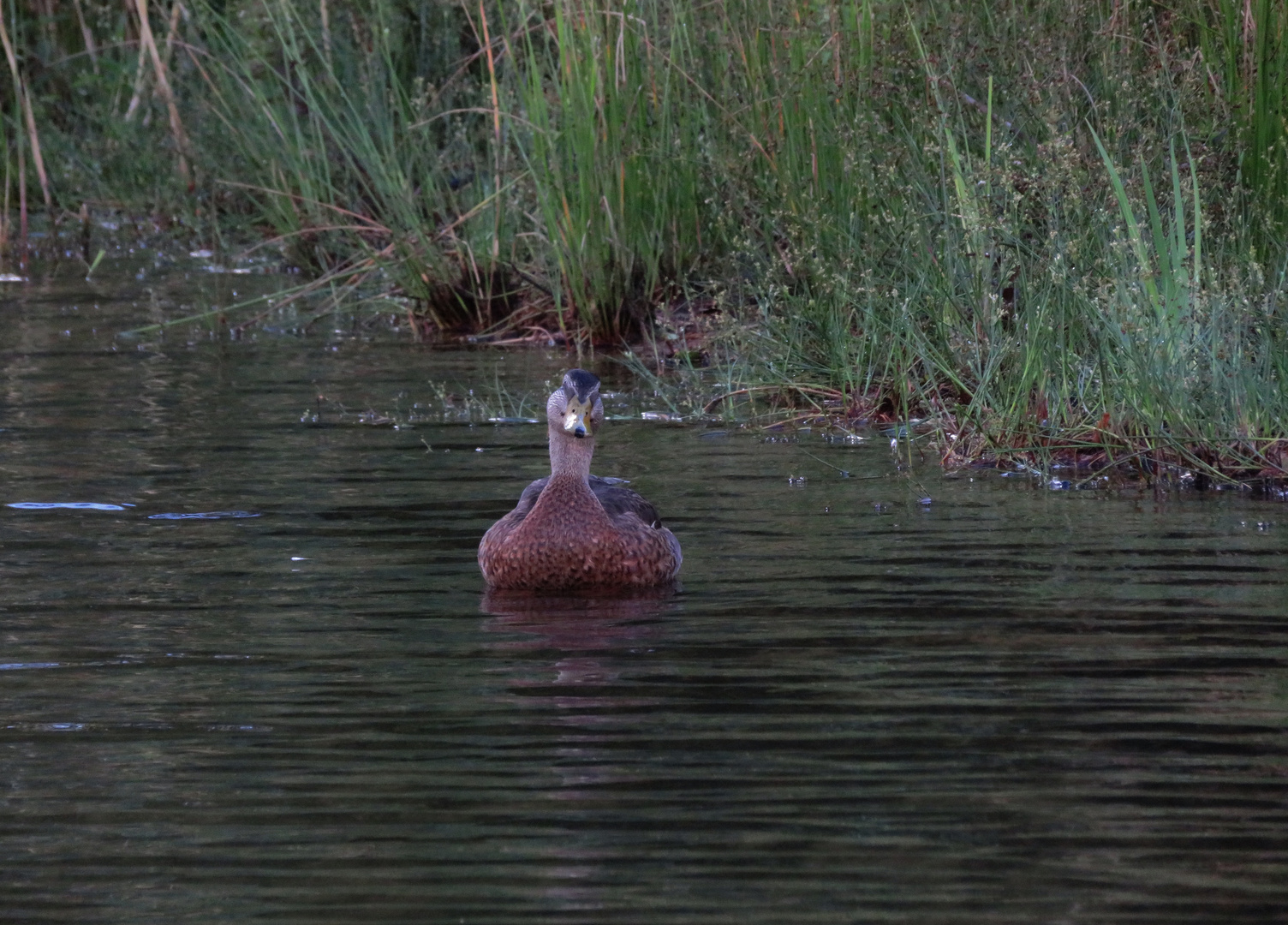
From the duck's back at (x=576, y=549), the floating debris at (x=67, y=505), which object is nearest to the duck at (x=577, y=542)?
the duck's back at (x=576, y=549)

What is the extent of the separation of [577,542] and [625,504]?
0.27 meters

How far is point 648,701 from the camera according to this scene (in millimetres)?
5430

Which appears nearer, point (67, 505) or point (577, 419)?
point (577, 419)

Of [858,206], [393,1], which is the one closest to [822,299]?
[858,206]

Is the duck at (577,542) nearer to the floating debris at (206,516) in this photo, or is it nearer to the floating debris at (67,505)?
the floating debris at (206,516)

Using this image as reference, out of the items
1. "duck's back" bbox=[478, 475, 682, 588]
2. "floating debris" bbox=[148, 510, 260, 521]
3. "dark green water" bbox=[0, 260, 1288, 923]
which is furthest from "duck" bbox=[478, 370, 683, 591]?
"floating debris" bbox=[148, 510, 260, 521]

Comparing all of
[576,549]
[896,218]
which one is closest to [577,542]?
[576,549]

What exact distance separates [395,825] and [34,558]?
11.0 feet

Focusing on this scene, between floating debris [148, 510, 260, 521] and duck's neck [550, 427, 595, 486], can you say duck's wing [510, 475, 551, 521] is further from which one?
floating debris [148, 510, 260, 521]

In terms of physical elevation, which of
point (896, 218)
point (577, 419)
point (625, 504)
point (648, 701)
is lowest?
point (648, 701)

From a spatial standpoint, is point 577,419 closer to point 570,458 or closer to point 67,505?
point 570,458

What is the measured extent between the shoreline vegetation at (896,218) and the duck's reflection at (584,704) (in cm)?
238

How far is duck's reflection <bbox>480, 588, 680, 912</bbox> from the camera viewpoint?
4191 millimetres

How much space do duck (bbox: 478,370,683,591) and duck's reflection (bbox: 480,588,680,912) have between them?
0.07m
